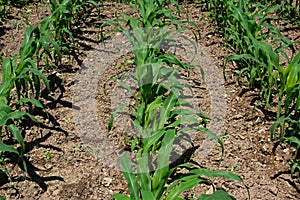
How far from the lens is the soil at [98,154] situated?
8.63 feet

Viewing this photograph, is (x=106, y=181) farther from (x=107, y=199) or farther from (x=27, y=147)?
(x=27, y=147)

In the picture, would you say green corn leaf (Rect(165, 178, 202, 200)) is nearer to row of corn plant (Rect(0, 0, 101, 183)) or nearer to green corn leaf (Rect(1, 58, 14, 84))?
row of corn plant (Rect(0, 0, 101, 183))

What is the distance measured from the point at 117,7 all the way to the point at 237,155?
9.53ft

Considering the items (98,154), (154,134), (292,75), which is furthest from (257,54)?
(98,154)

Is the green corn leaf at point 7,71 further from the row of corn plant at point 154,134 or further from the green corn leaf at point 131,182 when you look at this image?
the green corn leaf at point 131,182

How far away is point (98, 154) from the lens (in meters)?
2.91

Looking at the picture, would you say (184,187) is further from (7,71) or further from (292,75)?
(7,71)

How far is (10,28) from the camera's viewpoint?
4.55 meters

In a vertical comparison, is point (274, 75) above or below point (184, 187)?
above

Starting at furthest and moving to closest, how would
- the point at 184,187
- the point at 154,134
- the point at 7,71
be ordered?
1. the point at 7,71
2. the point at 154,134
3. the point at 184,187

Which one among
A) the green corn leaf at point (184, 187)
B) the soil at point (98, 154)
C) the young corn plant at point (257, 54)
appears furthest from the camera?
the young corn plant at point (257, 54)

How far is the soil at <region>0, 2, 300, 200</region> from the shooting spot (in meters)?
2.63

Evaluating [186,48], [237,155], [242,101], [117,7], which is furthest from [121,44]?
[237,155]

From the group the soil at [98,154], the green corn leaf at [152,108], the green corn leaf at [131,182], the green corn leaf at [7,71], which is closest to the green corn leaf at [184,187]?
the green corn leaf at [131,182]
